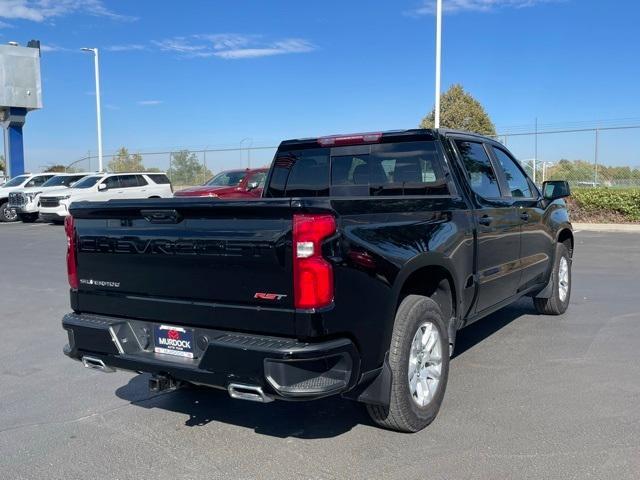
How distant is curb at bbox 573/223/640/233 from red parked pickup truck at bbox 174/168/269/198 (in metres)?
9.37

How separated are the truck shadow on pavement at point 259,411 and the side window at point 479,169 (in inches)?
80.2

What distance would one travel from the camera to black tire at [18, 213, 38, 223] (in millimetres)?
24370

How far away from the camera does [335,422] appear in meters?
4.27

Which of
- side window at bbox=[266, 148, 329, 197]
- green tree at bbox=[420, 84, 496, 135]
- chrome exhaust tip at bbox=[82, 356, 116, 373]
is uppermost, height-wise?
green tree at bbox=[420, 84, 496, 135]

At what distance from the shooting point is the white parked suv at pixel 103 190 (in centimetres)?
2181

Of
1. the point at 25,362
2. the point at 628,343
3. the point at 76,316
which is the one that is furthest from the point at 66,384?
the point at 628,343

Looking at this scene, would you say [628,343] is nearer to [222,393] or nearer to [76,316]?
[222,393]

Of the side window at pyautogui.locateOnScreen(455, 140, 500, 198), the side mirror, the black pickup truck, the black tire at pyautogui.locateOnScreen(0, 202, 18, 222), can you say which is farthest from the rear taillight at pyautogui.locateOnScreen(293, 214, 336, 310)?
the black tire at pyautogui.locateOnScreen(0, 202, 18, 222)

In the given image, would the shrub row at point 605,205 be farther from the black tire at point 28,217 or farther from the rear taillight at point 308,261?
the black tire at point 28,217

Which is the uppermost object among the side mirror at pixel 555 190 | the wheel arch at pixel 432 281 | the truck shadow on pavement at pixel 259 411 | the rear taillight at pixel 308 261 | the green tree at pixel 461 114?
the green tree at pixel 461 114

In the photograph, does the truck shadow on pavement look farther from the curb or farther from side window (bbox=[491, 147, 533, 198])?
the curb

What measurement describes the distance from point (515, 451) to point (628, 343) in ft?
9.54

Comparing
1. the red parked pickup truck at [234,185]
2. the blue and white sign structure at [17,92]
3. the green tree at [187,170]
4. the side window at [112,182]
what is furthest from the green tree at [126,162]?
the red parked pickup truck at [234,185]

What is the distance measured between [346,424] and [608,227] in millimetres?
16120
